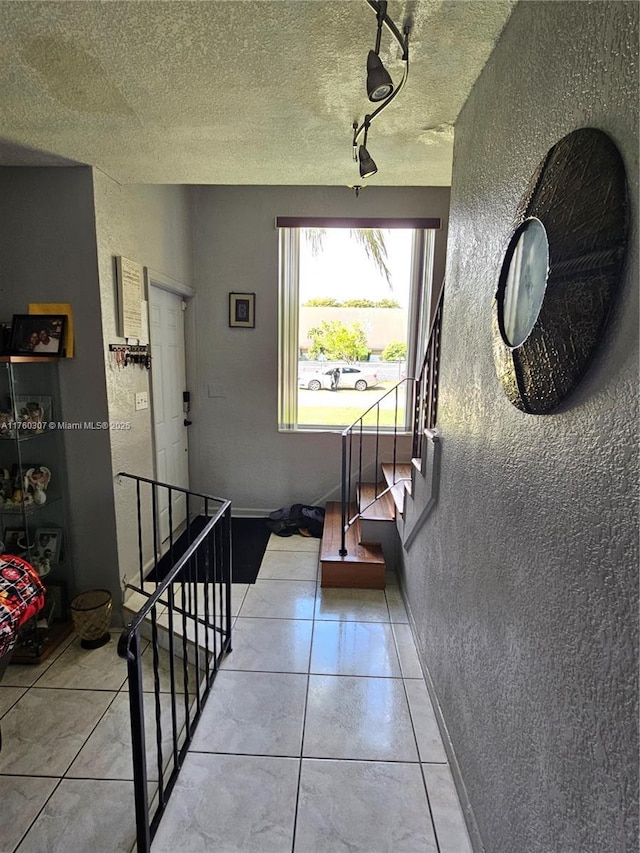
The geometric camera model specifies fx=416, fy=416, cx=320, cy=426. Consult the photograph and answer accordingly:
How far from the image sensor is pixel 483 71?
1.38m

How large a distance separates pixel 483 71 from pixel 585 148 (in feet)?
2.96

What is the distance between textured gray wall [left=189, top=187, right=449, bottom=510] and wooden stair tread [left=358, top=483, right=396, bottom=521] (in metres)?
0.39

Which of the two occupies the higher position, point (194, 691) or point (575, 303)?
point (575, 303)

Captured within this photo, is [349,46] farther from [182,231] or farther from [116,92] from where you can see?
[182,231]

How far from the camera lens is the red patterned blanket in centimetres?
158

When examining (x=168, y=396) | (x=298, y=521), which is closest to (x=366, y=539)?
(x=298, y=521)

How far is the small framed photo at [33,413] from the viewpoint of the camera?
7.26ft

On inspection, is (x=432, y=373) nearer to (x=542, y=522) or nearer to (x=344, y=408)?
(x=542, y=522)

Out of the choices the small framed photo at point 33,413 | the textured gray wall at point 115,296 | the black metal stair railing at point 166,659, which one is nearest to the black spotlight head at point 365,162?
the textured gray wall at point 115,296

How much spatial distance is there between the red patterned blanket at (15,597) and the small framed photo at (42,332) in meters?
1.10

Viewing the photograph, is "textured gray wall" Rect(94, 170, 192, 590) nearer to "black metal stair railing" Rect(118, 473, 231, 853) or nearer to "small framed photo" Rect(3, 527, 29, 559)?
"black metal stair railing" Rect(118, 473, 231, 853)

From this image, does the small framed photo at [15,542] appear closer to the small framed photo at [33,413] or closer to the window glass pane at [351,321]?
the small framed photo at [33,413]

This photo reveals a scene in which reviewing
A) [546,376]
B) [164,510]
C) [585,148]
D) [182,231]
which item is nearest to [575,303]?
[546,376]

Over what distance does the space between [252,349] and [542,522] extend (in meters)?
3.28
